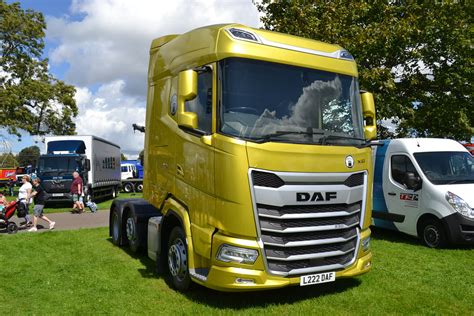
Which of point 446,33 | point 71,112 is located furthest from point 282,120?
point 71,112

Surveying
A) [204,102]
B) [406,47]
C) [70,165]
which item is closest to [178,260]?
[204,102]

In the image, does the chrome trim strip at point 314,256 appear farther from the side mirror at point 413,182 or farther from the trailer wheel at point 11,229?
the trailer wheel at point 11,229

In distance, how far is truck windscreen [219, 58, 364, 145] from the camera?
16.8ft

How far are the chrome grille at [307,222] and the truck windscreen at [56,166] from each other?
56.9 ft

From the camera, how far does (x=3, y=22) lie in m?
29.9

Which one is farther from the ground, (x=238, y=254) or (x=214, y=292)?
(x=238, y=254)

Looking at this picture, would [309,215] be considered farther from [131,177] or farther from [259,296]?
[131,177]

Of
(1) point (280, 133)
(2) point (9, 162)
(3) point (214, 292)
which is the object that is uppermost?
(2) point (9, 162)

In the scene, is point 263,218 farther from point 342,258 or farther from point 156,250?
point 156,250

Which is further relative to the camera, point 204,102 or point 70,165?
point 70,165

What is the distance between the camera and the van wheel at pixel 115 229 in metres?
9.29

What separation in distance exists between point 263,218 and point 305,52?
7.42 ft

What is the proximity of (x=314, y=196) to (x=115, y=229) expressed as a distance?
580 cm

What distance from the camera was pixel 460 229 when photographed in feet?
27.6
